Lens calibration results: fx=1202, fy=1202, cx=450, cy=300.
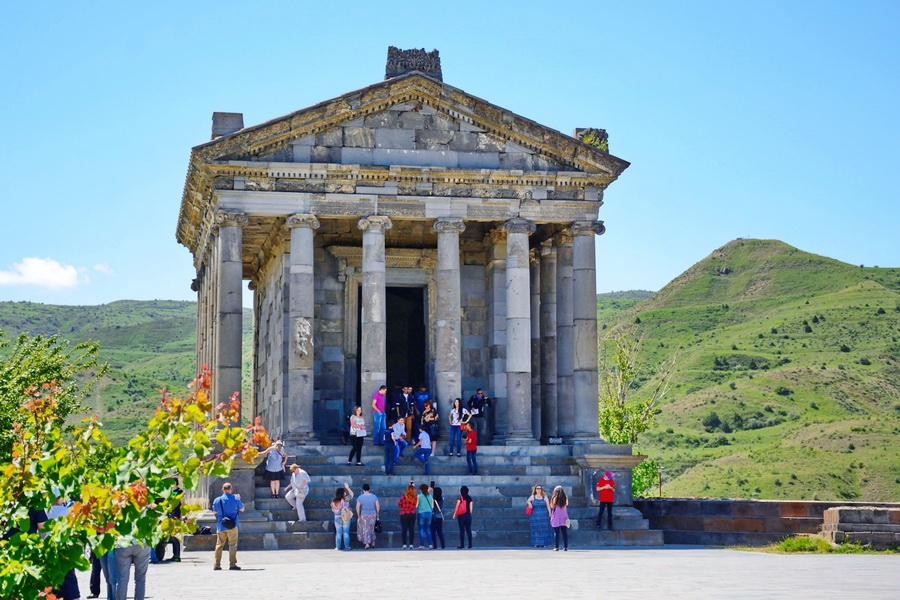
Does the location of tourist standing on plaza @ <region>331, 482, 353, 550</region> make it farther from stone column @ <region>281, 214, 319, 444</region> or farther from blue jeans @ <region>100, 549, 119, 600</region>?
blue jeans @ <region>100, 549, 119, 600</region>

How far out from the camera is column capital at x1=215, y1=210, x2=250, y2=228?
28641 mm

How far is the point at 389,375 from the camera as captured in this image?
34875mm

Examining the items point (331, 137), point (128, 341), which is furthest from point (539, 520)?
point (128, 341)

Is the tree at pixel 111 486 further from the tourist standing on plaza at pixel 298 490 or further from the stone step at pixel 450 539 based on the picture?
the tourist standing on plaza at pixel 298 490

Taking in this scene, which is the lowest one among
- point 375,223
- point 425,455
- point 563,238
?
point 425,455

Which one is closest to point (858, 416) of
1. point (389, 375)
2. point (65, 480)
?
point (389, 375)

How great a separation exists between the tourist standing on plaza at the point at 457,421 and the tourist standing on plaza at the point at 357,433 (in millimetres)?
2262

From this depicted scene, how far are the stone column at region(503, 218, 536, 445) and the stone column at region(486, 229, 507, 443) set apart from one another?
1.75 metres

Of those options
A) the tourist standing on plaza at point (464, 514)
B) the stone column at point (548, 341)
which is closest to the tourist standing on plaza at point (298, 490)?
the tourist standing on plaza at point (464, 514)

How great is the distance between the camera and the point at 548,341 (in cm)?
3322

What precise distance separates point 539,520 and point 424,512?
7.75 feet

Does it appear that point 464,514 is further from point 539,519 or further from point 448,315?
point 448,315

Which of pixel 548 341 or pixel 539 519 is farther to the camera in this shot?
pixel 548 341

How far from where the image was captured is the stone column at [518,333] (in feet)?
97.4
